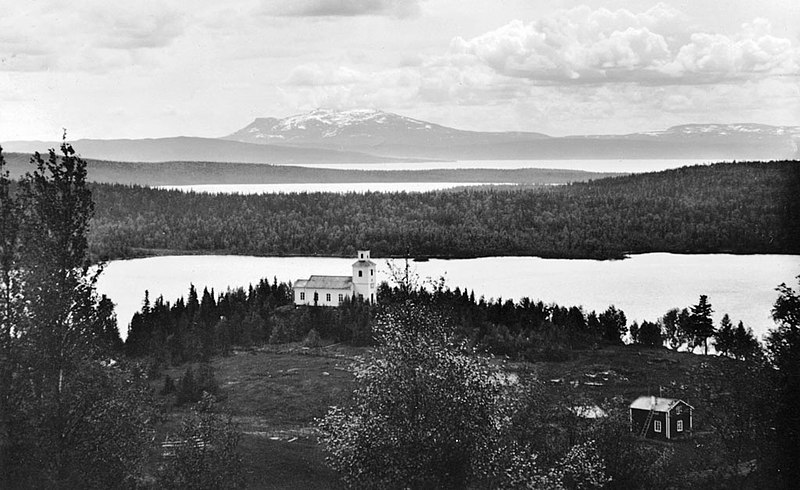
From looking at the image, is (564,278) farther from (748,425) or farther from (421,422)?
(421,422)

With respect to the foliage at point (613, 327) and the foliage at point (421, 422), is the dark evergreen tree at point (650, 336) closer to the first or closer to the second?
the foliage at point (613, 327)

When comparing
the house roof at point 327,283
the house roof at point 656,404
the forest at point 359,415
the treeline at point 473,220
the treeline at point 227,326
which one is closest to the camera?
the forest at point 359,415

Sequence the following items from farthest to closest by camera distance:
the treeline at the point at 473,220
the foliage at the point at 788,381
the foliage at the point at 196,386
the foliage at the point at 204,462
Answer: the treeline at the point at 473,220 < the foliage at the point at 196,386 < the foliage at the point at 204,462 < the foliage at the point at 788,381

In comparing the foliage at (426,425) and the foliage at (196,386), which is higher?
the foliage at (426,425)

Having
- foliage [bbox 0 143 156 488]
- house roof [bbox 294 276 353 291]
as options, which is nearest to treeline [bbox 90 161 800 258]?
house roof [bbox 294 276 353 291]

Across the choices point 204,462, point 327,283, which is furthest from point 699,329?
point 204,462

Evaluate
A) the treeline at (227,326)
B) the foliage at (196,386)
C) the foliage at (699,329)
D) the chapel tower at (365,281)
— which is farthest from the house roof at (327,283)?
the foliage at (699,329)

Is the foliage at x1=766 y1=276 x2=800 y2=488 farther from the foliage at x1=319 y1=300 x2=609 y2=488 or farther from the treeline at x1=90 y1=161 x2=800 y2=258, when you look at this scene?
the treeline at x1=90 y1=161 x2=800 y2=258

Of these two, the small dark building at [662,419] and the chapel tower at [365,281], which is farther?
the chapel tower at [365,281]
